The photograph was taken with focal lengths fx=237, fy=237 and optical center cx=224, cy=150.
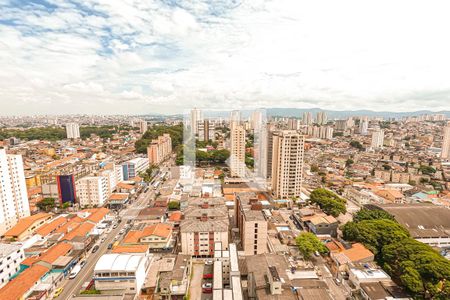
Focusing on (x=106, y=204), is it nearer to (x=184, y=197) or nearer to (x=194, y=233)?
(x=184, y=197)

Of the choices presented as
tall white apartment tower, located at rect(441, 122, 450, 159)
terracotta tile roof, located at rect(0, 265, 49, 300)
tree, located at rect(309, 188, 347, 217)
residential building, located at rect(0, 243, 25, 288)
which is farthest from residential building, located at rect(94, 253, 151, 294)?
tall white apartment tower, located at rect(441, 122, 450, 159)

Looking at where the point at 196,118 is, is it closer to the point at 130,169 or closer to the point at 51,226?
the point at 130,169

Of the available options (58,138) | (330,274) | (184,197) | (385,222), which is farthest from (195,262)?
(58,138)

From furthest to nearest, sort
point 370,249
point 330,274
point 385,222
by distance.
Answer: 1. point 385,222
2. point 370,249
3. point 330,274

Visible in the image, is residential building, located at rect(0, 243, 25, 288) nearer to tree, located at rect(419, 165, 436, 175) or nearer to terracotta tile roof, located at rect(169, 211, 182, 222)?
terracotta tile roof, located at rect(169, 211, 182, 222)

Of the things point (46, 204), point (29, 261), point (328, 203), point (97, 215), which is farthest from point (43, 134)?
point (328, 203)

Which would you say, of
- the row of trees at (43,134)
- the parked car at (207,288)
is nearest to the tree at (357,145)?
the parked car at (207,288)
